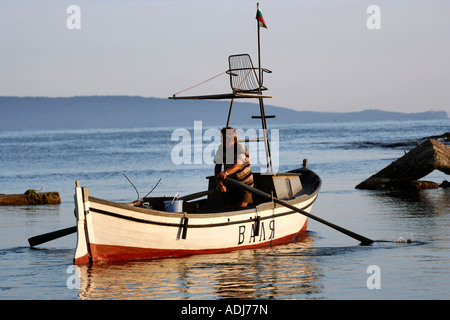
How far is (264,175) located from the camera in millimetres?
16734

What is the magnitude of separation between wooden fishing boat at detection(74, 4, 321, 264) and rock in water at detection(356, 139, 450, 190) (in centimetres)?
883

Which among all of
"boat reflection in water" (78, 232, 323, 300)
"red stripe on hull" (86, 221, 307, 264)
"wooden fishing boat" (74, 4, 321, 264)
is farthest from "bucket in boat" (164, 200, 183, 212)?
"boat reflection in water" (78, 232, 323, 300)

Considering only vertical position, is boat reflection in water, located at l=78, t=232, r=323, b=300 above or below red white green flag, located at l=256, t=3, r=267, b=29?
below

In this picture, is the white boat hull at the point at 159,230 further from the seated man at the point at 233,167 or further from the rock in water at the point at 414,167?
the rock in water at the point at 414,167

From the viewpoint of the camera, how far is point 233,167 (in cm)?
1526

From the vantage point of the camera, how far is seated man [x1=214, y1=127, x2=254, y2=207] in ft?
49.6

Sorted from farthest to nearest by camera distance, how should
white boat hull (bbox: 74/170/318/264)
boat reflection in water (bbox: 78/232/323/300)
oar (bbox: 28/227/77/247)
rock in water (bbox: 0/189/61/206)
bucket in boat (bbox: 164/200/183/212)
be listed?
1. rock in water (bbox: 0/189/61/206)
2. oar (bbox: 28/227/77/247)
3. bucket in boat (bbox: 164/200/183/212)
4. white boat hull (bbox: 74/170/318/264)
5. boat reflection in water (bbox: 78/232/323/300)

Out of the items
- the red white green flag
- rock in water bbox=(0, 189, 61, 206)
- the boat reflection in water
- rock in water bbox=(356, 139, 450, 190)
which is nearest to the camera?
the boat reflection in water

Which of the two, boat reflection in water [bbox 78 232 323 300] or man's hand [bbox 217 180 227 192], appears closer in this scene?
boat reflection in water [bbox 78 232 323 300]

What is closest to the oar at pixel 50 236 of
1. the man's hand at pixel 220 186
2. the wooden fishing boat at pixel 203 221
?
the wooden fishing boat at pixel 203 221

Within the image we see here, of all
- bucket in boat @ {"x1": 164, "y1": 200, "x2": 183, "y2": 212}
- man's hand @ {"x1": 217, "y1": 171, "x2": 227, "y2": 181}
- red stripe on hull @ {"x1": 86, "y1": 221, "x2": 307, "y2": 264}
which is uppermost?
man's hand @ {"x1": 217, "y1": 171, "x2": 227, "y2": 181}

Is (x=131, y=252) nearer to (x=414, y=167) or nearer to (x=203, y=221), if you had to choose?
(x=203, y=221)

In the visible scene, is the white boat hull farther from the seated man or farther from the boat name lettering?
the seated man
